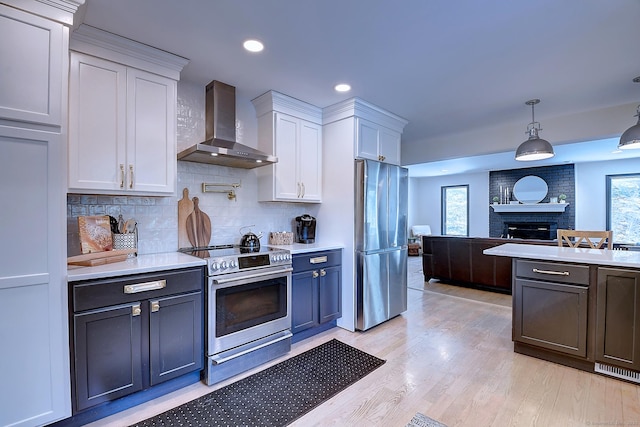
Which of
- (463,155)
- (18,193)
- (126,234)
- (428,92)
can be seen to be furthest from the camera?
(463,155)

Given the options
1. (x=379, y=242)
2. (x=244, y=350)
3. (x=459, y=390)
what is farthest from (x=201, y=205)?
(x=459, y=390)

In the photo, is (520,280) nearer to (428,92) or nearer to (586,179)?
(428,92)

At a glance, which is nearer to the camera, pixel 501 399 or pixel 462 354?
pixel 501 399

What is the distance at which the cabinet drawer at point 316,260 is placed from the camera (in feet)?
9.57

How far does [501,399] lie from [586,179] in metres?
7.75

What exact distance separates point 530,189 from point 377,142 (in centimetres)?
671

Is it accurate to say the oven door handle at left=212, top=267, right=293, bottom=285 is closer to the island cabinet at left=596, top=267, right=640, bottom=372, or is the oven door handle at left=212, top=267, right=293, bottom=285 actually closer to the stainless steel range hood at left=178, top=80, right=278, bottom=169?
the stainless steel range hood at left=178, top=80, right=278, bottom=169

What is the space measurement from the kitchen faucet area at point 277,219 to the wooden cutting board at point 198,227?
13 millimetres

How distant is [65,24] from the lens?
171cm

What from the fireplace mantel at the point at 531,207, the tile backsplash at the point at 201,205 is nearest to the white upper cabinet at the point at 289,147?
the tile backsplash at the point at 201,205

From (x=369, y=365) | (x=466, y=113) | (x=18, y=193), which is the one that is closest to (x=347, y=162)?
(x=466, y=113)

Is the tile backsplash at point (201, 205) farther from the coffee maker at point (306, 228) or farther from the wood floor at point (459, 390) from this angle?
the wood floor at point (459, 390)

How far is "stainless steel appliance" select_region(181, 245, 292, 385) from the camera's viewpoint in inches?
89.4

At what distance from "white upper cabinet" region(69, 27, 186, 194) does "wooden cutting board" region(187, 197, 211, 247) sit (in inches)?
19.2
